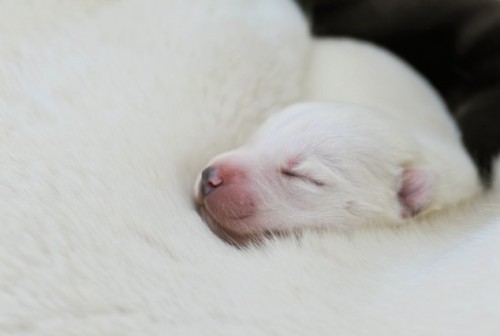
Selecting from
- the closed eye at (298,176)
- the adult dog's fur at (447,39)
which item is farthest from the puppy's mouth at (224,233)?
the adult dog's fur at (447,39)

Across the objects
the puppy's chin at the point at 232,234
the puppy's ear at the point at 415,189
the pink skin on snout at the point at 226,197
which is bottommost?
the puppy's ear at the point at 415,189

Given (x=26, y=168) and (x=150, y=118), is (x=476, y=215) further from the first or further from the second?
(x=26, y=168)

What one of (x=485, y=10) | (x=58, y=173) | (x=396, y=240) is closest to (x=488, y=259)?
(x=396, y=240)

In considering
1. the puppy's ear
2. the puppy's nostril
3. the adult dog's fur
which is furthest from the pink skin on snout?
the adult dog's fur

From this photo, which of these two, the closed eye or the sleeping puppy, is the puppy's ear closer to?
the sleeping puppy

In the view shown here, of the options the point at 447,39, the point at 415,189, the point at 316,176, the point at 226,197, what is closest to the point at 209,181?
the point at 226,197

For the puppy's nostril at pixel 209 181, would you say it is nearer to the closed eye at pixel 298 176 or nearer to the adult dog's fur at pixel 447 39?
the closed eye at pixel 298 176

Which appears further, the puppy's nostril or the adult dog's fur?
the adult dog's fur
